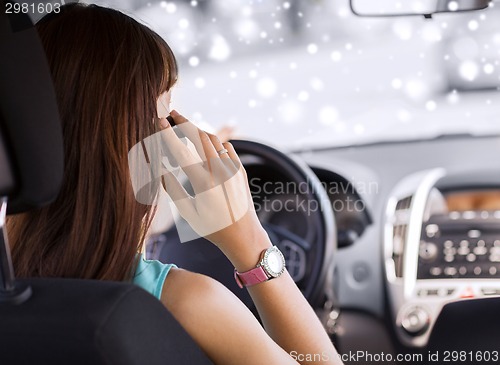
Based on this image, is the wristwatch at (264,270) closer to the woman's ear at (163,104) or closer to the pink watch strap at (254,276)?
the pink watch strap at (254,276)

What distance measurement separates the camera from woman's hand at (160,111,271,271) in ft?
3.41

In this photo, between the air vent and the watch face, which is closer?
the watch face

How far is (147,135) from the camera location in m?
1.02

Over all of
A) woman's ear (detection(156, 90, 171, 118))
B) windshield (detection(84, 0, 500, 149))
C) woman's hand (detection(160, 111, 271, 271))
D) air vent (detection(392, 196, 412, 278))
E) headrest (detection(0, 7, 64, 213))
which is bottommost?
air vent (detection(392, 196, 412, 278))

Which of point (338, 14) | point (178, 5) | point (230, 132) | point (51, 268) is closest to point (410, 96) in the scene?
point (338, 14)

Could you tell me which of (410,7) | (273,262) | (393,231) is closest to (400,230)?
(393,231)

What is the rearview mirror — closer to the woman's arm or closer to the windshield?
the windshield

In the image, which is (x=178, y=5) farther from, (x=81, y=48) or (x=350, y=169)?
(x=81, y=48)

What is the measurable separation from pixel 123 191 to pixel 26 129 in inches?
7.9


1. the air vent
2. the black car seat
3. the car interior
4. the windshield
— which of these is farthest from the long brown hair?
the windshield

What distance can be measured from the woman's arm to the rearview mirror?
920mm

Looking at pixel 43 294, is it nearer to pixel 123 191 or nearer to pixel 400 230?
pixel 123 191

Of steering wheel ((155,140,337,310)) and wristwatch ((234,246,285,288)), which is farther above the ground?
wristwatch ((234,246,285,288))

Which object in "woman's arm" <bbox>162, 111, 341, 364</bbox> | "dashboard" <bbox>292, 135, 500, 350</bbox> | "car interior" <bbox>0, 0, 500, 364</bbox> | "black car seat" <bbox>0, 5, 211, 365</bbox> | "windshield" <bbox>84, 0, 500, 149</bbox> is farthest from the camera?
"windshield" <bbox>84, 0, 500, 149</bbox>
